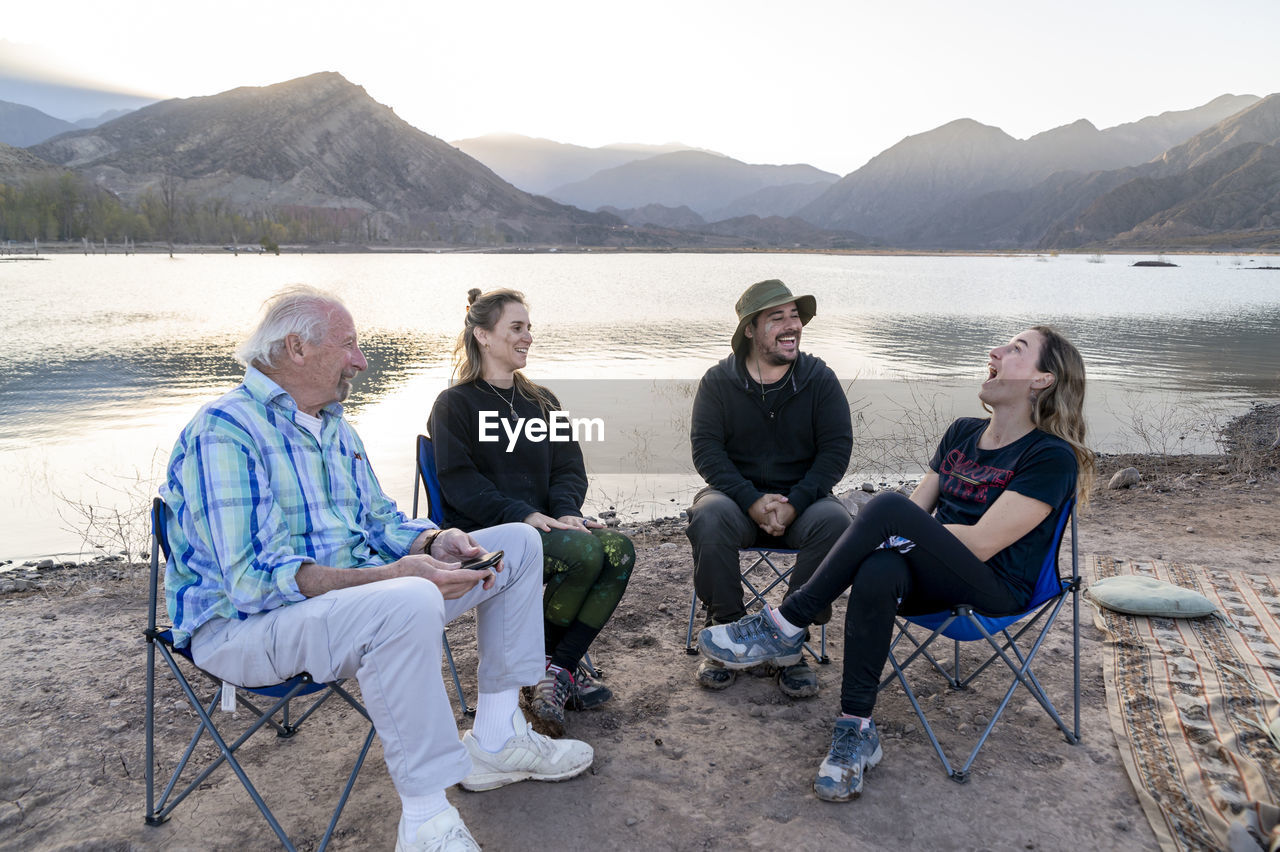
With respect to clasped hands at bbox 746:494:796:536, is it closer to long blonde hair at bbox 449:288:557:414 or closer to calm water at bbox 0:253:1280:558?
long blonde hair at bbox 449:288:557:414

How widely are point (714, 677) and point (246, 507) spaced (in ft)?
6.92

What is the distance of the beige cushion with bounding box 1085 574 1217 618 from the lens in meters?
4.20

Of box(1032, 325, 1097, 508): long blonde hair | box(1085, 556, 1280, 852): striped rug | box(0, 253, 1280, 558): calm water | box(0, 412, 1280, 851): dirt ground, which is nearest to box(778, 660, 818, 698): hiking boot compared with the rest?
box(0, 412, 1280, 851): dirt ground

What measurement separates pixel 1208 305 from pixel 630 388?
Result: 3295 centimetres

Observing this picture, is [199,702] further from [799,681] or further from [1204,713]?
[1204,713]

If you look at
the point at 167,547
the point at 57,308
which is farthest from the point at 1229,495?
the point at 57,308

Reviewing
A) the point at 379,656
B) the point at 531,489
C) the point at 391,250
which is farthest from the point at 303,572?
the point at 391,250

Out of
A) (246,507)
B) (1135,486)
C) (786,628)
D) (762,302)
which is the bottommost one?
(1135,486)

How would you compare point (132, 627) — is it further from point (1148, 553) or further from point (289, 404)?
point (1148, 553)

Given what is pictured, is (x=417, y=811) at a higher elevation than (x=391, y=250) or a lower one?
lower

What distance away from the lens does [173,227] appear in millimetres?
104375

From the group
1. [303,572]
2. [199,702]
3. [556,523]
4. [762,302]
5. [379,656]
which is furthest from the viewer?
[762,302]

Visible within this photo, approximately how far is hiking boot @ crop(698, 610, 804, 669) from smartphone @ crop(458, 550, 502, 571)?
3.58 ft

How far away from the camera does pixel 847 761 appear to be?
2.83m
